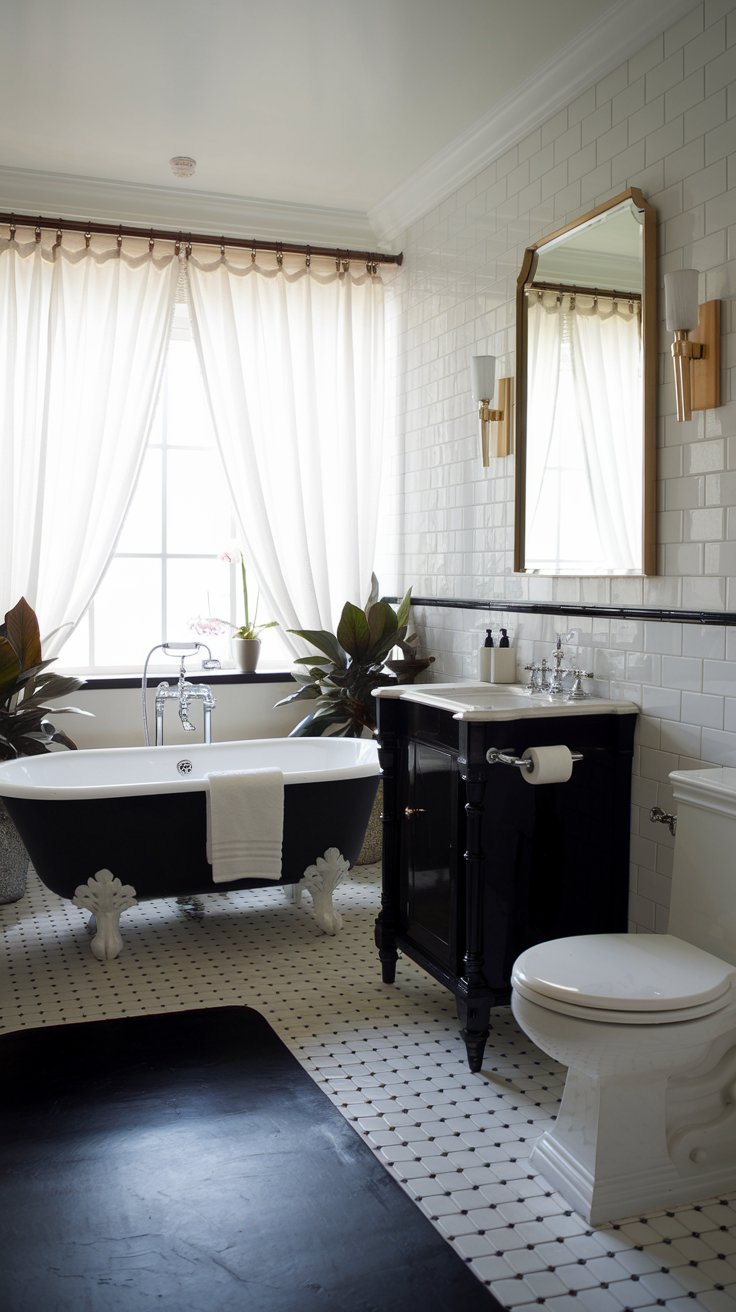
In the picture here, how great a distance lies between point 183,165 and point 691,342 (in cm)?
247

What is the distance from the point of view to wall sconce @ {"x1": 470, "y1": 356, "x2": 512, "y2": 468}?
377 centimetres

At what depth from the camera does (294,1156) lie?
2373 mm

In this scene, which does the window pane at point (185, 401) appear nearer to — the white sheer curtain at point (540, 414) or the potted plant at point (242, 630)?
the potted plant at point (242, 630)

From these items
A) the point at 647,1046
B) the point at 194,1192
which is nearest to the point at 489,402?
the point at 647,1046

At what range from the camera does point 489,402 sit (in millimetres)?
3865

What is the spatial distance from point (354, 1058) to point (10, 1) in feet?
10.1

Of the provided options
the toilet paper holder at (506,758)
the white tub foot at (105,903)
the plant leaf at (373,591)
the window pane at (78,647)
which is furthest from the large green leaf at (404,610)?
the toilet paper holder at (506,758)

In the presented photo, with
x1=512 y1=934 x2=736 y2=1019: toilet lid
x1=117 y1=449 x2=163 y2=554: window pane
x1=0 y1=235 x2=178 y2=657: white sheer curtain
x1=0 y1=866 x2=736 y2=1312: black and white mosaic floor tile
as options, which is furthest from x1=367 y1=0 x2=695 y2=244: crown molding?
x1=0 y1=866 x2=736 y2=1312: black and white mosaic floor tile

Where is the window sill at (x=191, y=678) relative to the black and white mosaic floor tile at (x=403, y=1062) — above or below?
above

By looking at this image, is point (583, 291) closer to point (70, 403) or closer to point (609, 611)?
point (609, 611)

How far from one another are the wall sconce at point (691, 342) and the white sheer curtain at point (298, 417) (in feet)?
7.76

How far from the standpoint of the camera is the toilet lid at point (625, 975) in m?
2.05

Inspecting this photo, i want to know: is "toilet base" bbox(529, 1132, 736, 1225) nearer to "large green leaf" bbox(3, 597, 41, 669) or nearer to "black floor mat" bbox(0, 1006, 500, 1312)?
"black floor mat" bbox(0, 1006, 500, 1312)

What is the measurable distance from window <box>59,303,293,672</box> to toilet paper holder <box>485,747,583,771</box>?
8.25 feet
